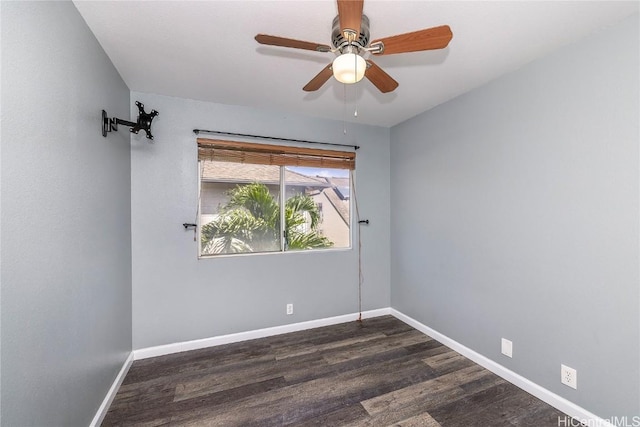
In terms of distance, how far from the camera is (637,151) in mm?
1435

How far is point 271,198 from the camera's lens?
2.97 meters

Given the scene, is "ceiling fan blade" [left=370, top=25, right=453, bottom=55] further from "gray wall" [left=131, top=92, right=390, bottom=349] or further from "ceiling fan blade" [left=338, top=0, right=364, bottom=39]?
"gray wall" [left=131, top=92, right=390, bottom=349]

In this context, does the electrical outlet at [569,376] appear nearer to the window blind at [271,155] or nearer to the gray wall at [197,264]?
the gray wall at [197,264]

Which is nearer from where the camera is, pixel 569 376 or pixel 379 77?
pixel 379 77

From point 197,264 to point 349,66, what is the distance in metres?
2.31

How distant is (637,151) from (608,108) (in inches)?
12.2

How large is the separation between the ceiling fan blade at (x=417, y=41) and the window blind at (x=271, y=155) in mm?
1729

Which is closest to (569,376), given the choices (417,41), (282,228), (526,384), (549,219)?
(526,384)

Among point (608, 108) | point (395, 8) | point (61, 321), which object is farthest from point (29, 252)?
point (608, 108)

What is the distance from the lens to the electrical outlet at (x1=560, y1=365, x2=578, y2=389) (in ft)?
5.58

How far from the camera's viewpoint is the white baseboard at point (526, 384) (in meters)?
1.63

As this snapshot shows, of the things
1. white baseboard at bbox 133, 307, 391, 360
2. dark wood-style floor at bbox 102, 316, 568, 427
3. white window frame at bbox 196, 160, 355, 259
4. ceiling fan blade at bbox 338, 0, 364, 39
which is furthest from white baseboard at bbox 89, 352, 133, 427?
ceiling fan blade at bbox 338, 0, 364, 39

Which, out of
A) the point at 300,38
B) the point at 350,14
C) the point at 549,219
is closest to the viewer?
the point at 350,14

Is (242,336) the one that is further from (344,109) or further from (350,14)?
(350,14)
